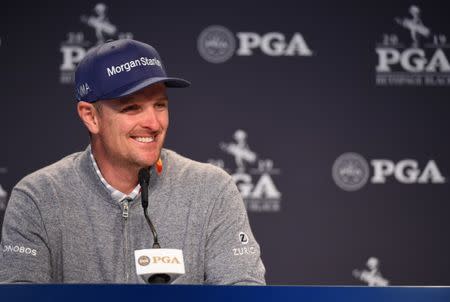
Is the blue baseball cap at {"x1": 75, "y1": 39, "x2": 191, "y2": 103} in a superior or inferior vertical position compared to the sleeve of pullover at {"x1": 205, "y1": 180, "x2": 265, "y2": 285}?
superior

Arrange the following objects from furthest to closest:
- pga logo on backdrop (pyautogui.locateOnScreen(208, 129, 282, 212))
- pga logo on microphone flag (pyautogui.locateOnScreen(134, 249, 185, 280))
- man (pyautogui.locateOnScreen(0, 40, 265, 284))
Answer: pga logo on backdrop (pyautogui.locateOnScreen(208, 129, 282, 212)) → man (pyautogui.locateOnScreen(0, 40, 265, 284)) → pga logo on microphone flag (pyautogui.locateOnScreen(134, 249, 185, 280))

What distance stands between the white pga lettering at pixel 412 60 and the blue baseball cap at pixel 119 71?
7.00ft

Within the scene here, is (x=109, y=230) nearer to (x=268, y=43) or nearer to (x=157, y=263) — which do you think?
(x=157, y=263)

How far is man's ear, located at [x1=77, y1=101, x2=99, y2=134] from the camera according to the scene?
2.53 meters

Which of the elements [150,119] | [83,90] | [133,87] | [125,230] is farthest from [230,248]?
[83,90]

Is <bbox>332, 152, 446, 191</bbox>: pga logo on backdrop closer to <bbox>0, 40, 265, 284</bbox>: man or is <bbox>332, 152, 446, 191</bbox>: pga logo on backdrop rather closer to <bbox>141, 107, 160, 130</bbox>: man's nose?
<bbox>0, 40, 265, 284</bbox>: man

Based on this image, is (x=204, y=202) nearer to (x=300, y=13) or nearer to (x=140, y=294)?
(x=140, y=294)

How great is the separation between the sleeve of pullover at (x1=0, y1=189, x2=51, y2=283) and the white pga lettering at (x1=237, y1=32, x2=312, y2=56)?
2149 millimetres

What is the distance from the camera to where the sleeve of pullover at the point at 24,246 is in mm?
2291

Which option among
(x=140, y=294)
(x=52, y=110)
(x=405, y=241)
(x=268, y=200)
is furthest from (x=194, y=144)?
(x=140, y=294)

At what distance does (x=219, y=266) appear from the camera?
Result: 241 cm

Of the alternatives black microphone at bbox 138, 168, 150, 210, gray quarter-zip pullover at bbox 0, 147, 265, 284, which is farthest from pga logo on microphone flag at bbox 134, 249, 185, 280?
gray quarter-zip pullover at bbox 0, 147, 265, 284

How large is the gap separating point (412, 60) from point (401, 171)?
600 mm

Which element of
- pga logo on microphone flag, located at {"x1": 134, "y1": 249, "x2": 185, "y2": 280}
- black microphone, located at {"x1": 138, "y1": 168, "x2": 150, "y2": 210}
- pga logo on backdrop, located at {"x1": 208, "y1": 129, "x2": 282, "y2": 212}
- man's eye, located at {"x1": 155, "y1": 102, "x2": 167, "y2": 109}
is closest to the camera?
pga logo on microphone flag, located at {"x1": 134, "y1": 249, "x2": 185, "y2": 280}
